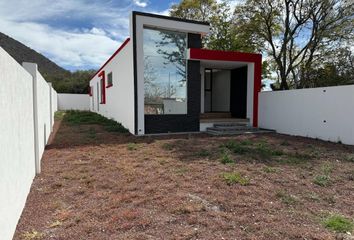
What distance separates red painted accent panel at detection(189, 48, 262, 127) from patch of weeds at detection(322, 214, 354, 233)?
8.36 meters

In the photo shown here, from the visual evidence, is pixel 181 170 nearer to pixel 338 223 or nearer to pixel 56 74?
pixel 338 223

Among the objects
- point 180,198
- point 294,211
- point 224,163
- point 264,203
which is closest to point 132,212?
point 180,198

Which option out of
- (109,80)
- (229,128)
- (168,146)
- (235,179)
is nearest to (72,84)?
(109,80)

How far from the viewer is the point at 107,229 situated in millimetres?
2891

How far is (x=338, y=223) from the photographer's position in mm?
2971

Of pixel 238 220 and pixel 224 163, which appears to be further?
pixel 224 163

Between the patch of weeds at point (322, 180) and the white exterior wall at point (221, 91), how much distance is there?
913 cm

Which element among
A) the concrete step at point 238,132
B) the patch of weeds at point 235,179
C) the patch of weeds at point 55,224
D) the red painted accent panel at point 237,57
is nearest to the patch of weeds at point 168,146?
the patch of weeds at point 235,179

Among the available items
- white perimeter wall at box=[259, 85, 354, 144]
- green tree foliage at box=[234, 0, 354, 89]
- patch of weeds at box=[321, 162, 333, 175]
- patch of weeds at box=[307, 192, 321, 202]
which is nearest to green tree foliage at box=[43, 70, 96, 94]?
green tree foliage at box=[234, 0, 354, 89]

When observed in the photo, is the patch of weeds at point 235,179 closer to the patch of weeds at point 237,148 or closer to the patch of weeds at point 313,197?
the patch of weeds at point 313,197

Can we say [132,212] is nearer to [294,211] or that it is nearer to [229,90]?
[294,211]

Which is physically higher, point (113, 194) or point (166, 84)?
point (166, 84)

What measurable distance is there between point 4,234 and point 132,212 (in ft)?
4.61

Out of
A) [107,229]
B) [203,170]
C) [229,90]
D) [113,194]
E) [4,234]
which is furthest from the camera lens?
[229,90]
